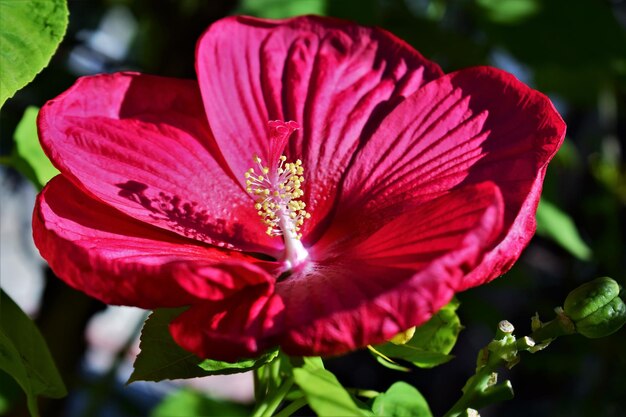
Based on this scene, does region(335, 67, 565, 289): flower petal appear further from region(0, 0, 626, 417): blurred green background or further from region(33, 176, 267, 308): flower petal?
region(0, 0, 626, 417): blurred green background

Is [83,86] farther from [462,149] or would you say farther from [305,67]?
[462,149]

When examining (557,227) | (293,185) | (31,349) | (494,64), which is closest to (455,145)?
(293,185)

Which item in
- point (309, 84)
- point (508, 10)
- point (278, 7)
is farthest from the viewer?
point (508, 10)

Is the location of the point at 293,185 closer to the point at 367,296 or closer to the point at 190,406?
the point at 367,296

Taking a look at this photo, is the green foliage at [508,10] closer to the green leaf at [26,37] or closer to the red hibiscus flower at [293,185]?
the red hibiscus flower at [293,185]

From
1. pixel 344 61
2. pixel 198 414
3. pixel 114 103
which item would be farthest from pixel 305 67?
pixel 198 414

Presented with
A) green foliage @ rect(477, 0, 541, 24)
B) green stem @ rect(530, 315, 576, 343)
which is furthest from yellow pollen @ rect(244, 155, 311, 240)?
green foliage @ rect(477, 0, 541, 24)
